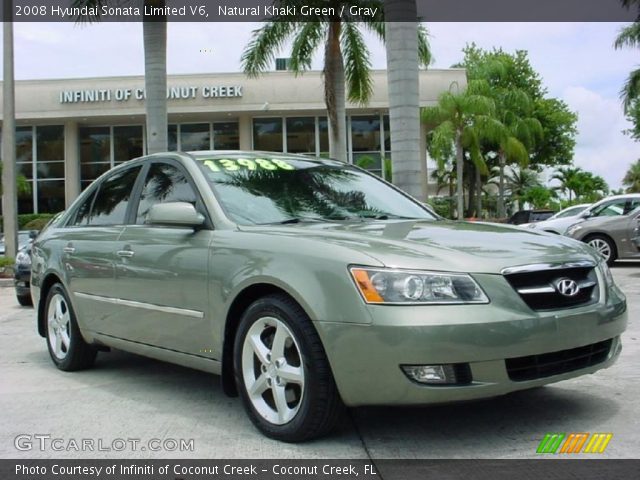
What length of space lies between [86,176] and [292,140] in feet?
32.4

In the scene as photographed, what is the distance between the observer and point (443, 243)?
12.4 feet

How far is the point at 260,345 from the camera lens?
154 inches

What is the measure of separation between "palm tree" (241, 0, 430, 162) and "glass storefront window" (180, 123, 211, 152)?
14784 mm

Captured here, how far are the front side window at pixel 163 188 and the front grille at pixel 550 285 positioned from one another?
2.13 m

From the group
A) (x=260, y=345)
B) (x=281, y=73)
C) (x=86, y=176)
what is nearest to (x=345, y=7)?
(x=281, y=73)

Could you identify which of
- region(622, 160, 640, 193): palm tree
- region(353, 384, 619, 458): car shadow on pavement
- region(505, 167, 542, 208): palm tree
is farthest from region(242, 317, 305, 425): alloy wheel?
region(622, 160, 640, 193): palm tree

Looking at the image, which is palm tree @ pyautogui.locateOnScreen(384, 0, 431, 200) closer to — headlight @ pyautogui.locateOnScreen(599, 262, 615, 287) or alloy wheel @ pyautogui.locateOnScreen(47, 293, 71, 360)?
alloy wheel @ pyautogui.locateOnScreen(47, 293, 71, 360)

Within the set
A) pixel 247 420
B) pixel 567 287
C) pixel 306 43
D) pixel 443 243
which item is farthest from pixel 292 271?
pixel 306 43

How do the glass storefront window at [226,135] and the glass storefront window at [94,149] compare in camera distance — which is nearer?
the glass storefront window at [226,135]

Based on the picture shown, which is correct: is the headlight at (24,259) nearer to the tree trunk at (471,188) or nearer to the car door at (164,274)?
the car door at (164,274)

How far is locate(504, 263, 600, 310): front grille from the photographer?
354cm

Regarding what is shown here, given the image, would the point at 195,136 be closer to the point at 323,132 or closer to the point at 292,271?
the point at 323,132

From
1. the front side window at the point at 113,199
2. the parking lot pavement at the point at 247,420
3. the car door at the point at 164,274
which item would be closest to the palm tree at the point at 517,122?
the front side window at the point at 113,199

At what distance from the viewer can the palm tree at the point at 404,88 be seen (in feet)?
35.8
